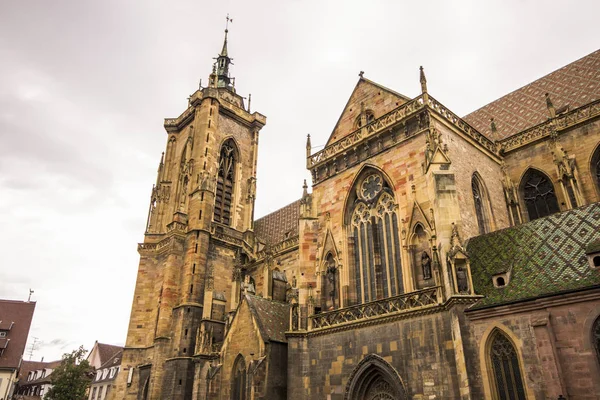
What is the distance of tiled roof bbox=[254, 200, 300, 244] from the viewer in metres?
31.5

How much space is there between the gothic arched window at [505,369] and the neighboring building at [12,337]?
1313 inches

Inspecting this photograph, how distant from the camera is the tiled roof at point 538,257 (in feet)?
38.9

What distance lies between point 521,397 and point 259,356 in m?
9.56

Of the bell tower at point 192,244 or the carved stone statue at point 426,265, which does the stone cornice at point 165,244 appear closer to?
the bell tower at point 192,244

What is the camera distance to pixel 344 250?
17.9m

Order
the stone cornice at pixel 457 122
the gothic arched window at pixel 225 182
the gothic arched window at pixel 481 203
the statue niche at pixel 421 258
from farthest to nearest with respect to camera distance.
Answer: the gothic arched window at pixel 225 182
the gothic arched window at pixel 481 203
the stone cornice at pixel 457 122
the statue niche at pixel 421 258

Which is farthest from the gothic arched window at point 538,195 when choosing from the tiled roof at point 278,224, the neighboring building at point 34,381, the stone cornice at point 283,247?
the neighboring building at point 34,381

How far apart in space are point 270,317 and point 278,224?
1410 centimetres

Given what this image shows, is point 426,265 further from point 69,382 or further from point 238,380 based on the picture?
point 69,382

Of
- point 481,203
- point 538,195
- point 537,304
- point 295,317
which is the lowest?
point 537,304

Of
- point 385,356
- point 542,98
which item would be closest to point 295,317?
point 385,356

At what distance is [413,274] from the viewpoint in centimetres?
1509

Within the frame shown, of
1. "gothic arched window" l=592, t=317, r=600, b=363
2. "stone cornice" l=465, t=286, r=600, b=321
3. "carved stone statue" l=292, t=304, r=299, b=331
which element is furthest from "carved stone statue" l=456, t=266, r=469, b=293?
"carved stone statue" l=292, t=304, r=299, b=331

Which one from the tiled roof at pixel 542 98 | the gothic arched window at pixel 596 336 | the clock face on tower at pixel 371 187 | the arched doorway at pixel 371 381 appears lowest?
the arched doorway at pixel 371 381
